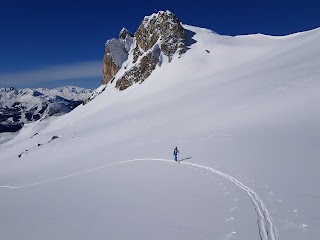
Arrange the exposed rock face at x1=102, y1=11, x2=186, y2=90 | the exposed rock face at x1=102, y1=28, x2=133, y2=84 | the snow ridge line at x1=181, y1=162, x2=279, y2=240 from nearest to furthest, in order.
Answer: the snow ridge line at x1=181, y1=162, x2=279, y2=240
the exposed rock face at x1=102, y1=11, x2=186, y2=90
the exposed rock face at x1=102, y1=28, x2=133, y2=84

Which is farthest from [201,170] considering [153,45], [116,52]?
[116,52]

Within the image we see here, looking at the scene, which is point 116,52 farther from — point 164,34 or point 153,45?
point 164,34

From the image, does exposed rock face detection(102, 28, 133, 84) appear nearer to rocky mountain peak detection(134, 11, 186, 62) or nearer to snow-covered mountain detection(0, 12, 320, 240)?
rocky mountain peak detection(134, 11, 186, 62)

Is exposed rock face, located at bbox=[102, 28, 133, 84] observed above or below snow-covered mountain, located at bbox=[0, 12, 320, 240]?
above

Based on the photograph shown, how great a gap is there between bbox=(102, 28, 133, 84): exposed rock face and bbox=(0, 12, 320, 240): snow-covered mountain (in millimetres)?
56378

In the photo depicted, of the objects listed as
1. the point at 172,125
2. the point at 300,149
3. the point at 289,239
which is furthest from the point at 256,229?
the point at 172,125

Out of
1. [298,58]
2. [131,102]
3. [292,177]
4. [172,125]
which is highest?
[298,58]

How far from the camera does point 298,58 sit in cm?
5225

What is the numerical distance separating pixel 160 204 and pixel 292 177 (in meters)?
6.76

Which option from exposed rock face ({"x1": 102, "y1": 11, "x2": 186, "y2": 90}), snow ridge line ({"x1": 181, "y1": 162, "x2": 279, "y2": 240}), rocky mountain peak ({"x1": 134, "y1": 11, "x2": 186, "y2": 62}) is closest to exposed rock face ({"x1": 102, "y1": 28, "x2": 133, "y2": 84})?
exposed rock face ({"x1": 102, "y1": 11, "x2": 186, "y2": 90})

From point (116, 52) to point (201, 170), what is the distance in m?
101

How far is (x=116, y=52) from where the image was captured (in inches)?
4643

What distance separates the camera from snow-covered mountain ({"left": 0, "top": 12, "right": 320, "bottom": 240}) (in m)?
13.0

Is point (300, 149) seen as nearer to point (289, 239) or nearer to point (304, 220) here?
point (304, 220)
